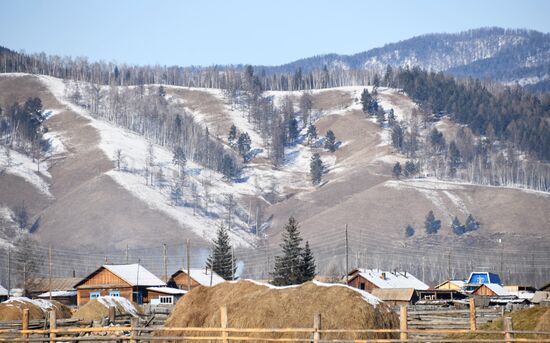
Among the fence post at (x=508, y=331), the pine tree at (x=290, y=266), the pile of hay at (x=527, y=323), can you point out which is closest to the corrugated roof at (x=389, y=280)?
the pine tree at (x=290, y=266)

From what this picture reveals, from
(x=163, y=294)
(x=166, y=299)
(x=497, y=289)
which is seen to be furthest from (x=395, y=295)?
(x=163, y=294)

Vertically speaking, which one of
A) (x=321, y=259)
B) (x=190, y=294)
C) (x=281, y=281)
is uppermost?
(x=190, y=294)

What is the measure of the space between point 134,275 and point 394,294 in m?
24.2

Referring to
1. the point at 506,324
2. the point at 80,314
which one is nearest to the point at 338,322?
the point at 506,324

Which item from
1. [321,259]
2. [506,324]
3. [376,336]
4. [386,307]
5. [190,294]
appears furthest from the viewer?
[321,259]

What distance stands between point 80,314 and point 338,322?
32.1 m

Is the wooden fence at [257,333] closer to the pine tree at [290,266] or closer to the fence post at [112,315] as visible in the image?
the fence post at [112,315]

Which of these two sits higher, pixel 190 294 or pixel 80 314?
pixel 190 294

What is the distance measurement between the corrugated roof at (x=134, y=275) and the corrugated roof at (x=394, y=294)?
66.3 ft

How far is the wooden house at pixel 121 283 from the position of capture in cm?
9169

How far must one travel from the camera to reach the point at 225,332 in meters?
30.6

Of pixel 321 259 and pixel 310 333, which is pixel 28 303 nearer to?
pixel 310 333

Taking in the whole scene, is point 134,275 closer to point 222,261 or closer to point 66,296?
point 66,296

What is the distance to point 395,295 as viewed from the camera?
3612 inches
